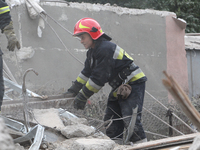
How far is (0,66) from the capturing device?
3.11 meters

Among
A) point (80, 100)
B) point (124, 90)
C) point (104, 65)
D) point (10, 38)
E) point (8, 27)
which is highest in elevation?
point (8, 27)

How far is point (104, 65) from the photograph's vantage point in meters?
3.69

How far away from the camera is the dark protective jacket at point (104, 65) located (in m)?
3.70

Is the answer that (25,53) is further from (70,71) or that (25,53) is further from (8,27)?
(8,27)

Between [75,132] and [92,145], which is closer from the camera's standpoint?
[92,145]

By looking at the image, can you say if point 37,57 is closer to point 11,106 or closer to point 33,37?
point 33,37

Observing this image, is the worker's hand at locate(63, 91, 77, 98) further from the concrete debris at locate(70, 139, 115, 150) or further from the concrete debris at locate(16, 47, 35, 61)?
the concrete debris at locate(16, 47, 35, 61)

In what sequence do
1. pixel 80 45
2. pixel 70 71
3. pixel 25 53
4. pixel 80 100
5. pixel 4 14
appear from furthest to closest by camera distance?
pixel 80 45 < pixel 70 71 < pixel 25 53 < pixel 80 100 < pixel 4 14

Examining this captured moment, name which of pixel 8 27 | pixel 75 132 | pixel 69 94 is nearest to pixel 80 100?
pixel 69 94

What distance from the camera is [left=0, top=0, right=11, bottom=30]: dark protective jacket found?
3531 millimetres

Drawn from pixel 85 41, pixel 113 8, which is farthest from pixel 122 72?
pixel 113 8

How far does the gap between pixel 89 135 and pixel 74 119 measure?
2.11 ft

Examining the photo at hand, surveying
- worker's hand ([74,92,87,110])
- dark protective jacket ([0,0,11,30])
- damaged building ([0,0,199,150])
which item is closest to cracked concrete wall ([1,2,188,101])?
damaged building ([0,0,199,150])

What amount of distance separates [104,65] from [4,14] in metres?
1.48
